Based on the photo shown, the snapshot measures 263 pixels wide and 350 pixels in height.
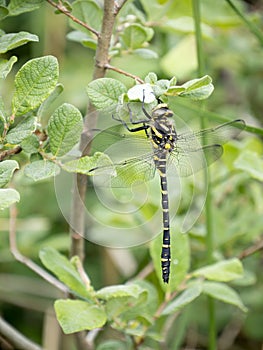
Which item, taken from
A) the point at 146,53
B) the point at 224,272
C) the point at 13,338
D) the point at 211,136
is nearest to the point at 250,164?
the point at 211,136

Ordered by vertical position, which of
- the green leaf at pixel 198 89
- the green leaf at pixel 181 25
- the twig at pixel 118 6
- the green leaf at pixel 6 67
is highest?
the twig at pixel 118 6

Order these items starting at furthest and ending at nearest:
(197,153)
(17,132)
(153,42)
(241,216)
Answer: (153,42) < (241,216) < (197,153) < (17,132)

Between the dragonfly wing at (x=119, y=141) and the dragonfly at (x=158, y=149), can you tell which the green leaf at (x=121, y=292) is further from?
the dragonfly wing at (x=119, y=141)

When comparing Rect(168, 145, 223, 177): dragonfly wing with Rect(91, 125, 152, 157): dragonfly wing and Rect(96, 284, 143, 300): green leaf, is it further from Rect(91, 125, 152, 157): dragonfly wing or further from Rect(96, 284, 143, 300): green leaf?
Rect(96, 284, 143, 300): green leaf

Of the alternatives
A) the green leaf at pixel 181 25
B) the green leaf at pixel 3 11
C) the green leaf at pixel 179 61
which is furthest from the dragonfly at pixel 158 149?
the green leaf at pixel 179 61

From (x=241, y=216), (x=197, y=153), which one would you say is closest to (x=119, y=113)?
(x=197, y=153)

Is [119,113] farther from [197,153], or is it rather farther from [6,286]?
[6,286]
